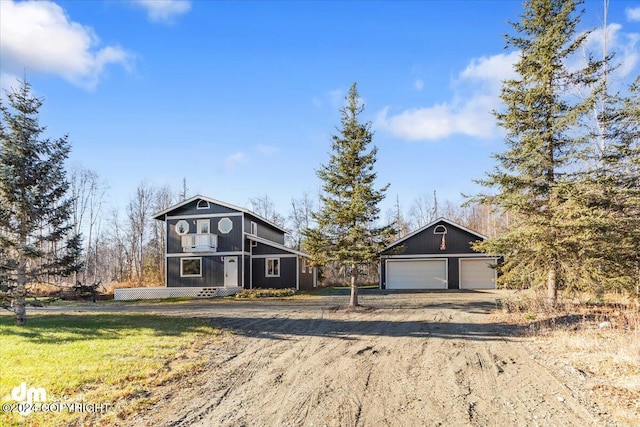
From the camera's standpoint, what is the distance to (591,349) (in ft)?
24.3

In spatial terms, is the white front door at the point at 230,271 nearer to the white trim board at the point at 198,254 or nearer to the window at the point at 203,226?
the white trim board at the point at 198,254

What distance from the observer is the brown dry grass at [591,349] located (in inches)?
199

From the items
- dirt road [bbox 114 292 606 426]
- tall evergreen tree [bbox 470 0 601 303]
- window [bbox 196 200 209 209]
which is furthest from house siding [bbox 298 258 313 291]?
dirt road [bbox 114 292 606 426]

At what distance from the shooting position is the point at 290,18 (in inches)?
467

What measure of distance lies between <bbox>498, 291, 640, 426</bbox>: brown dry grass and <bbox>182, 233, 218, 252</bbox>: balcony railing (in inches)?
713

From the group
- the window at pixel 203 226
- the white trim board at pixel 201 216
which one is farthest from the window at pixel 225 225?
the window at pixel 203 226

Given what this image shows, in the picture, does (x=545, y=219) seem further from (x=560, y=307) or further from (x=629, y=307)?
(x=629, y=307)

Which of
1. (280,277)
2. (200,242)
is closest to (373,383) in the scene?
(280,277)

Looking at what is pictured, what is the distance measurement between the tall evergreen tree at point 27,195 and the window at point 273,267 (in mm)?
13839

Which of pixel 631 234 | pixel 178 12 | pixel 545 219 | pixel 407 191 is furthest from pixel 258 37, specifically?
pixel 407 191

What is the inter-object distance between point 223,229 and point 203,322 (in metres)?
13.3

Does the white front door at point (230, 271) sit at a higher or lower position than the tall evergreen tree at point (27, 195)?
lower

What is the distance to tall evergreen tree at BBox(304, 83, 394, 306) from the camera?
14.6 m

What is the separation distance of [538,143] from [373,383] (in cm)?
980
